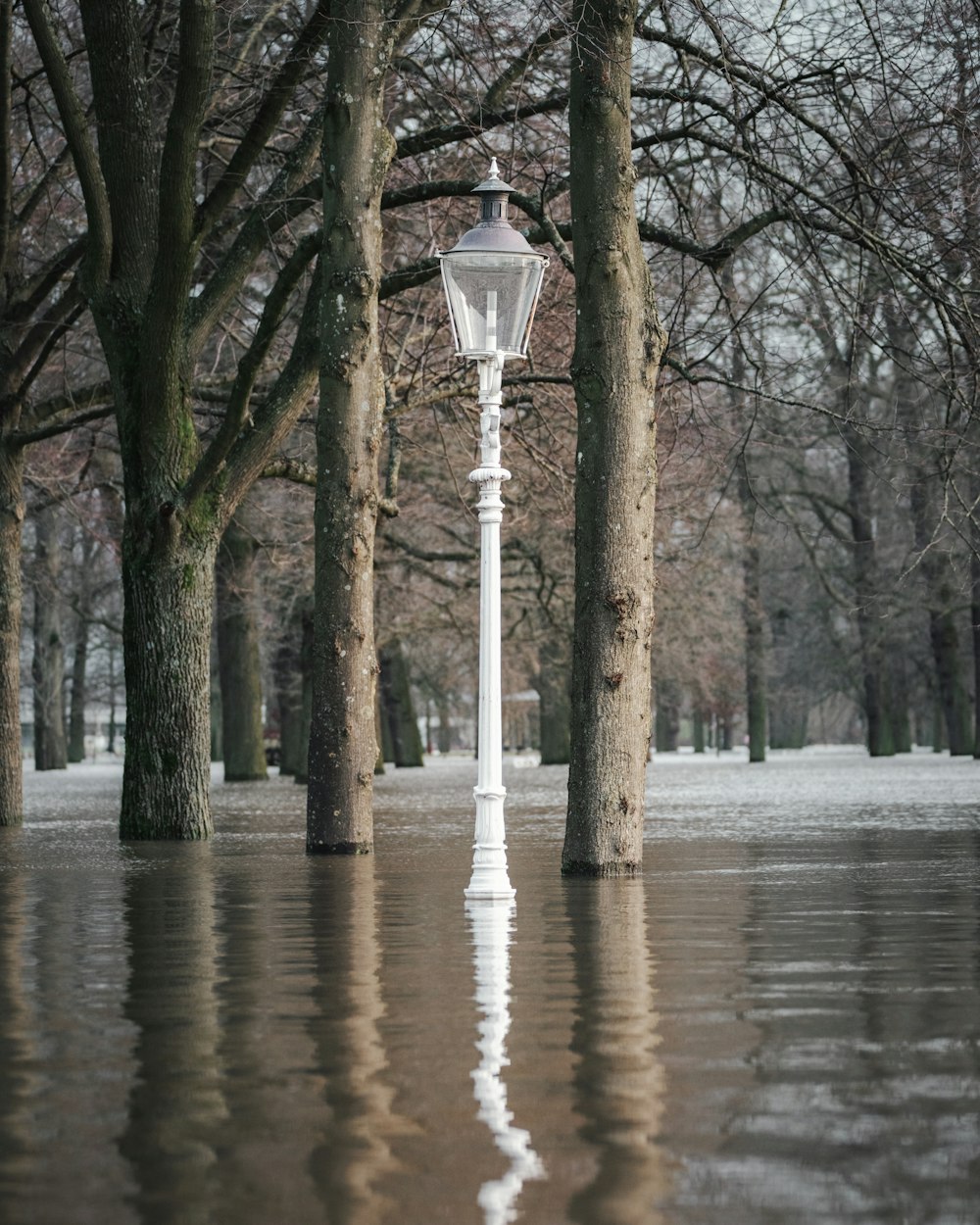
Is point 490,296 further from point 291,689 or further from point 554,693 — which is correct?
point 554,693

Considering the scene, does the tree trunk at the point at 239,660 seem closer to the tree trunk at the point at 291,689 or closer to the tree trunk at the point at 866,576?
the tree trunk at the point at 291,689

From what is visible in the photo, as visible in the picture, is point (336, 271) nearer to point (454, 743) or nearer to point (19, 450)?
point (19, 450)

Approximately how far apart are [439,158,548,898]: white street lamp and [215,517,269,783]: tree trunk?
25.0 m

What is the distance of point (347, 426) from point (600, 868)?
4.88m

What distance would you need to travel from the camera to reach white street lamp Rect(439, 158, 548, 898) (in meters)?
11.6

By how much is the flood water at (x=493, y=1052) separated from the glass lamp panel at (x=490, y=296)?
11.2 ft

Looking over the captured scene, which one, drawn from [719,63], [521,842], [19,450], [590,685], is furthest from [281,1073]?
[19,450]

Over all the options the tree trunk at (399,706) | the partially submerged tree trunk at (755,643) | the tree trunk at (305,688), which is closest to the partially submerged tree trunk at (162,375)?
the tree trunk at (305,688)

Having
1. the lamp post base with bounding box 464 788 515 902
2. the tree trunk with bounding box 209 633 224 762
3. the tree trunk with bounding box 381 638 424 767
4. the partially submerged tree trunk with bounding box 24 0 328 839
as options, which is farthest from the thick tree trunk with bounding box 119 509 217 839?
the tree trunk with bounding box 209 633 224 762

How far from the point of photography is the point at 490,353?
12289 millimetres

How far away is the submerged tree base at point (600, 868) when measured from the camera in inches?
533

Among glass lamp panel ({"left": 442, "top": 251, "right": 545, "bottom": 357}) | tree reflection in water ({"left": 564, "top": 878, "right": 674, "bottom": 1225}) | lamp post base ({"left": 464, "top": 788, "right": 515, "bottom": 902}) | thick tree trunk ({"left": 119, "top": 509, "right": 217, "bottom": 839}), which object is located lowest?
tree reflection in water ({"left": 564, "top": 878, "right": 674, "bottom": 1225})

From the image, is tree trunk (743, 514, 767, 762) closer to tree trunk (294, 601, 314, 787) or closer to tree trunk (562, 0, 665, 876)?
tree trunk (294, 601, 314, 787)

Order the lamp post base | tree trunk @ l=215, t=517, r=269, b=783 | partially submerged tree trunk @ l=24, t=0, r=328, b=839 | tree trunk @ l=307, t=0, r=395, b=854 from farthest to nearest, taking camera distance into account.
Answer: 1. tree trunk @ l=215, t=517, r=269, b=783
2. partially submerged tree trunk @ l=24, t=0, r=328, b=839
3. tree trunk @ l=307, t=0, r=395, b=854
4. the lamp post base
